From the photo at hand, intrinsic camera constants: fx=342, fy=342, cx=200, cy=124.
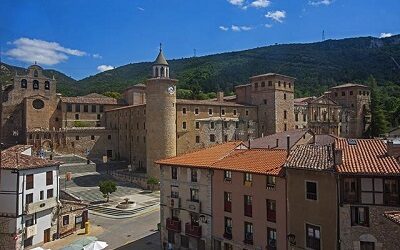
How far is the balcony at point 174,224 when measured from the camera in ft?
82.0

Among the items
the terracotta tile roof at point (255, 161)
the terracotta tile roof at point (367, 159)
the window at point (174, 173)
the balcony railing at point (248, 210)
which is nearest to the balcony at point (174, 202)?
the window at point (174, 173)

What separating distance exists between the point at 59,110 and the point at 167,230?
1658 inches

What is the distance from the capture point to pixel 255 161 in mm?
22016

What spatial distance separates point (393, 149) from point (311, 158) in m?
3.96

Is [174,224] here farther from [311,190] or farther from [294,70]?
[294,70]

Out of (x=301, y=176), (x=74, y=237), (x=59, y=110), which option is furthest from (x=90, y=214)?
(x=59, y=110)

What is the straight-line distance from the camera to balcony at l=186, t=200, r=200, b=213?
2388 centimetres

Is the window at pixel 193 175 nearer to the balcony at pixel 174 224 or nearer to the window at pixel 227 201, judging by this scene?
the window at pixel 227 201

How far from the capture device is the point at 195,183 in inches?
960

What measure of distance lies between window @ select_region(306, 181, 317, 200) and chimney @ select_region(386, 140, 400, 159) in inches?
157

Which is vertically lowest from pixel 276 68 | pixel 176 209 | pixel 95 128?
pixel 176 209

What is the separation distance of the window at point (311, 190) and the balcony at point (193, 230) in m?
8.78

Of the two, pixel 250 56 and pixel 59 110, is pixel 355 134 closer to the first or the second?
pixel 59 110

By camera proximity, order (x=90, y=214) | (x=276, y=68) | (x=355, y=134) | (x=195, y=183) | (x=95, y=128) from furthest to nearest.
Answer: (x=276, y=68), (x=355, y=134), (x=95, y=128), (x=90, y=214), (x=195, y=183)
